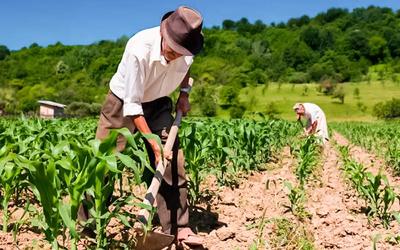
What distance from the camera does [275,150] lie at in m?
10.1

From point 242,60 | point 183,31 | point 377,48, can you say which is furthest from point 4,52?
point 183,31

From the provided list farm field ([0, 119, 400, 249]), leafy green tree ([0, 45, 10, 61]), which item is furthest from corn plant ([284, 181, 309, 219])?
leafy green tree ([0, 45, 10, 61])

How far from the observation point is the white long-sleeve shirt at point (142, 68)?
3121 millimetres

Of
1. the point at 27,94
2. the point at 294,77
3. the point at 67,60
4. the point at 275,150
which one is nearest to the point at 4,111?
the point at 27,94

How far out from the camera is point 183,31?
3.01 metres

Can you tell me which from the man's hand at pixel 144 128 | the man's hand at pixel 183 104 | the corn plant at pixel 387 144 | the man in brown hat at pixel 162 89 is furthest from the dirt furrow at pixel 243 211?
the corn plant at pixel 387 144

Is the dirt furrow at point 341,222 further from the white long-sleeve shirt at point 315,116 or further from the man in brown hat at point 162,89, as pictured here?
the white long-sleeve shirt at point 315,116

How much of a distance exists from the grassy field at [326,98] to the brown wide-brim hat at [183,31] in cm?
4935

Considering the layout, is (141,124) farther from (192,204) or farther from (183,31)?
(192,204)

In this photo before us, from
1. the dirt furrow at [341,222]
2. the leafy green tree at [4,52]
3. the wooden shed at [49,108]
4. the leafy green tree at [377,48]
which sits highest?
the leafy green tree at [4,52]

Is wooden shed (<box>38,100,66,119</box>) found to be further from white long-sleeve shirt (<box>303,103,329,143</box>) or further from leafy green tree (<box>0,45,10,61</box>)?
white long-sleeve shirt (<box>303,103,329,143</box>)

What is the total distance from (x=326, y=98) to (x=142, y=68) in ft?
203

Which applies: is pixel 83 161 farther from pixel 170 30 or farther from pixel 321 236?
pixel 321 236

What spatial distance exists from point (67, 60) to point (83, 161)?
3675 inches
